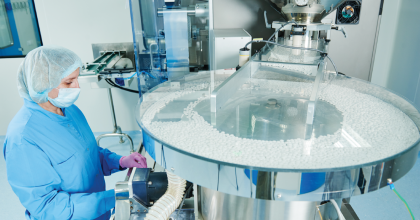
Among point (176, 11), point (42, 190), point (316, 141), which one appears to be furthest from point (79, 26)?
point (316, 141)

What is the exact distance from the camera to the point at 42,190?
0.97m

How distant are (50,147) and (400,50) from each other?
9.65 feet

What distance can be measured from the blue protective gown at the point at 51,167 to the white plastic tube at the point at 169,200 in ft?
0.78

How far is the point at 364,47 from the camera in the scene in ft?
8.46

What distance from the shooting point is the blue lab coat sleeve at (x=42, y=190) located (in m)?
0.94

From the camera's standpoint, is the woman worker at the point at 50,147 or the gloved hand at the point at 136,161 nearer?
the woman worker at the point at 50,147

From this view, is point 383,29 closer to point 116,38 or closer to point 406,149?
point 406,149

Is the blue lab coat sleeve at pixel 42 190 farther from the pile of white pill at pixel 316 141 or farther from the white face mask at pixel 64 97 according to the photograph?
the pile of white pill at pixel 316 141

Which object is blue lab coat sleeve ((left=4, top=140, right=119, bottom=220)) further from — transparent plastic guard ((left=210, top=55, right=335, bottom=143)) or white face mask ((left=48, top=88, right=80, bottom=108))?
transparent plastic guard ((left=210, top=55, right=335, bottom=143))

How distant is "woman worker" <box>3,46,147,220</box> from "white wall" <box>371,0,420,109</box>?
267cm

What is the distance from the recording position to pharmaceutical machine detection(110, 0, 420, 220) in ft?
2.27

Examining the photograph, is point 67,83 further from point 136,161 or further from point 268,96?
point 268,96

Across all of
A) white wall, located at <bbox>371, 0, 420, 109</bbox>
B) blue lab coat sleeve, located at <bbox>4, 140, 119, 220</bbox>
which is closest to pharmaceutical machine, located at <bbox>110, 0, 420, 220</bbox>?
blue lab coat sleeve, located at <bbox>4, 140, 119, 220</bbox>

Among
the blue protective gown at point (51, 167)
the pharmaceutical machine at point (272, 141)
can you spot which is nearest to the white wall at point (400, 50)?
the pharmaceutical machine at point (272, 141)
